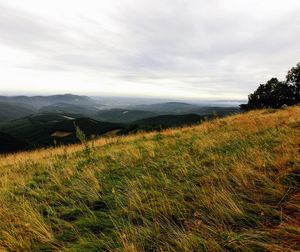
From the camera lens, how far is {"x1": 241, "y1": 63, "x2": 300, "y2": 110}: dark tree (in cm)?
4566

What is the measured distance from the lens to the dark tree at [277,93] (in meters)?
45.7

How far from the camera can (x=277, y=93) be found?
46.6 meters

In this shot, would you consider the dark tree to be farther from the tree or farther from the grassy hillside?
the grassy hillside

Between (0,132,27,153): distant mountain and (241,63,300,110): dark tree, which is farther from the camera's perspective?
(0,132,27,153): distant mountain

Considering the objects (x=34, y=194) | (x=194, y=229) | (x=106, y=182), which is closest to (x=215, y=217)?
(x=194, y=229)

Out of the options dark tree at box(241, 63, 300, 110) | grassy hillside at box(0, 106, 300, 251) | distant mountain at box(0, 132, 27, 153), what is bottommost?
distant mountain at box(0, 132, 27, 153)

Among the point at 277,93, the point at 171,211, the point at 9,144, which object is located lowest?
the point at 9,144

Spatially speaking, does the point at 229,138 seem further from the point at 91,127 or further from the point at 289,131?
the point at 91,127

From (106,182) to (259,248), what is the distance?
137 inches

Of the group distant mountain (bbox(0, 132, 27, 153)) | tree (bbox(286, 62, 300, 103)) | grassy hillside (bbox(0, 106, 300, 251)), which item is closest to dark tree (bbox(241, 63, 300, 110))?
tree (bbox(286, 62, 300, 103))

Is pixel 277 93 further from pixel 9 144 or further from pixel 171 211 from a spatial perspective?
pixel 9 144

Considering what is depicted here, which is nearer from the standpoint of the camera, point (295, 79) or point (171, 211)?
point (171, 211)

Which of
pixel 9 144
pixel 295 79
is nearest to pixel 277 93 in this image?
pixel 295 79

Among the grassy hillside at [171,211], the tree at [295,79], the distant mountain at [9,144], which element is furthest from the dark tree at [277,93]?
the distant mountain at [9,144]
